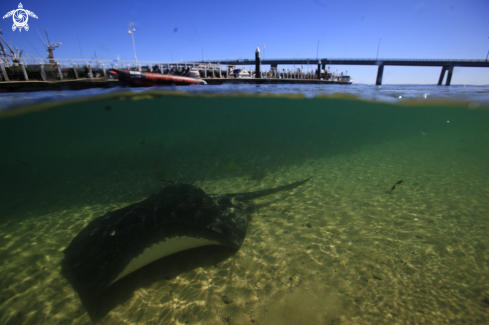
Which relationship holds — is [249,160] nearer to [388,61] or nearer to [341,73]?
[341,73]

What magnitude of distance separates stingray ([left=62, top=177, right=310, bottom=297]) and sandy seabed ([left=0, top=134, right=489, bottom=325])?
633 mm

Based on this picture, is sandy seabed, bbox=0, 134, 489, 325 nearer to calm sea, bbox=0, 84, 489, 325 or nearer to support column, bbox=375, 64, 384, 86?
calm sea, bbox=0, 84, 489, 325

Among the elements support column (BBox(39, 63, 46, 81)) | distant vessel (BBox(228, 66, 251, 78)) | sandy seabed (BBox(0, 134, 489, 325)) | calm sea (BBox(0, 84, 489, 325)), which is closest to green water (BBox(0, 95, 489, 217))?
calm sea (BBox(0, 84, 489, 325))

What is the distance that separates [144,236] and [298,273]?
253 centimetres

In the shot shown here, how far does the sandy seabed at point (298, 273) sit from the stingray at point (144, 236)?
0.63m

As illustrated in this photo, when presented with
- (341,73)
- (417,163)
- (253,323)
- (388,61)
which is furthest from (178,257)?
(388,61)

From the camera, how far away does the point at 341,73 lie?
6119 cm

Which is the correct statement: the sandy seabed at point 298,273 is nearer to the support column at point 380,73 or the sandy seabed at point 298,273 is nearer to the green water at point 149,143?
the green water at point 149,143

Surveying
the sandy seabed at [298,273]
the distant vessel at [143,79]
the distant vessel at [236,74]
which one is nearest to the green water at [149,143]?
the distant vessel at [143,79]

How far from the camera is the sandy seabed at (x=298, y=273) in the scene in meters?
2.78

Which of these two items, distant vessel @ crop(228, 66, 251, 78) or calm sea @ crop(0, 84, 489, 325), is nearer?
calm sea @ crop(0, 84, 489, 325)

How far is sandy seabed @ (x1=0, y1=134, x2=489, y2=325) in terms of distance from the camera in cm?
278

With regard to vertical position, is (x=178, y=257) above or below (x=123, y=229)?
below

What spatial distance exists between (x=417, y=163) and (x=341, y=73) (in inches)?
2400
